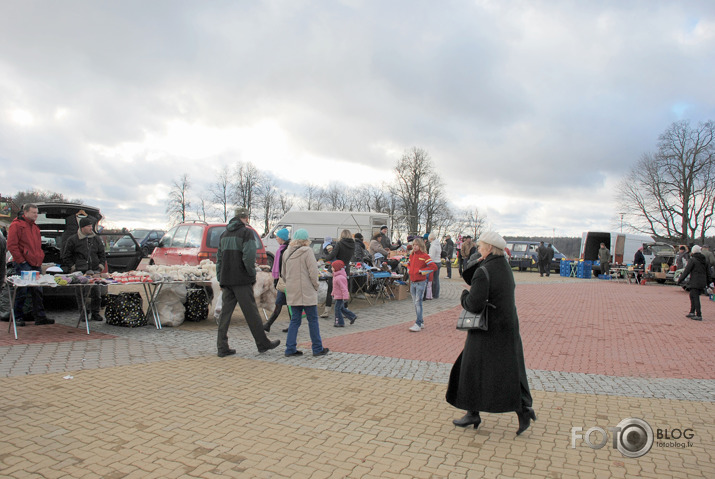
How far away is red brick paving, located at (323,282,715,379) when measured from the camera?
679 cm

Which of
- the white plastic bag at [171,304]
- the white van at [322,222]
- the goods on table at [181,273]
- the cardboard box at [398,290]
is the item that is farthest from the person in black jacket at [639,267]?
the white plastic bag at [171,304]

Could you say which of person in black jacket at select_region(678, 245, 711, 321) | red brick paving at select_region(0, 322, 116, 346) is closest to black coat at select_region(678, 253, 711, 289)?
person in black jacket at select_region(678, 245, 711, 321)

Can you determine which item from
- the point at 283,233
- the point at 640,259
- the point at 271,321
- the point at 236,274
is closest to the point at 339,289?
the point at 271,321

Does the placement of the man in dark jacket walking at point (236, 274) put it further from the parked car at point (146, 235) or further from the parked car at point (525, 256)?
the parked car at point (525, 256)

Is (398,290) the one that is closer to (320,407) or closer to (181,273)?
(181,273)

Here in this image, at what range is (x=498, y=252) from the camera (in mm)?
4199

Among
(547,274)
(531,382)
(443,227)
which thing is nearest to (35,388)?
(531,382)

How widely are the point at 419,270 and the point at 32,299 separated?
6.80 metres

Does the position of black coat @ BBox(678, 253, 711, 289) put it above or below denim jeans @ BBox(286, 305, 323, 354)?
above

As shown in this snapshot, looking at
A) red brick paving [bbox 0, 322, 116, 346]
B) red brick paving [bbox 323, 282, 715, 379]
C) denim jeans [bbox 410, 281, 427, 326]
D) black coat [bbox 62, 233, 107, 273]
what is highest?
black coat [bbox 62, 233, 107, 273]

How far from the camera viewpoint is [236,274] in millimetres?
6586

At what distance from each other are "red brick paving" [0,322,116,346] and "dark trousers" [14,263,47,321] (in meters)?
0.21

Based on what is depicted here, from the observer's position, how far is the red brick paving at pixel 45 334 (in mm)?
7148

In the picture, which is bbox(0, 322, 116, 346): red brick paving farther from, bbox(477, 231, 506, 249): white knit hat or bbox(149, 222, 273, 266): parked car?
bbox(477, 231, 506, 249): white knit hat
